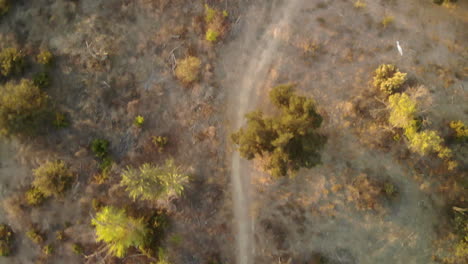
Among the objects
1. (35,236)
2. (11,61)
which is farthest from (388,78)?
(35,236)

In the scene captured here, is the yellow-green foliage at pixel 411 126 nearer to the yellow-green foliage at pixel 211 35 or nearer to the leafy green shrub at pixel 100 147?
the yellow-green foliage at pixel 211 35

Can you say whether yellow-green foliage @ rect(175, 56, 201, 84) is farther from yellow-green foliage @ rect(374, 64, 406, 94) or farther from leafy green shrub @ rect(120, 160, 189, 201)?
yellow-green foliage @ rect(374, 64, 406, 94)

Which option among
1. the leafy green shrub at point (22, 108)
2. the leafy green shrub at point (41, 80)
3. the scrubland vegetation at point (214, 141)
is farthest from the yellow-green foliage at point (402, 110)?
the leafy green shrub at point (41, 80)

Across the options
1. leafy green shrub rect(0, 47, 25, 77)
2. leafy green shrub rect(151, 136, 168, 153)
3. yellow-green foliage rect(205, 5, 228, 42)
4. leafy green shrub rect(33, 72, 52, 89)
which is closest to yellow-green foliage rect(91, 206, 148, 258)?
leafy green shrub rect(151, 136, 168, 153)

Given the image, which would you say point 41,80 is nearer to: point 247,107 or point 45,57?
point 45,57

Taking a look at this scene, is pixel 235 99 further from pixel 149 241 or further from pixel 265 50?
pixel 149 241

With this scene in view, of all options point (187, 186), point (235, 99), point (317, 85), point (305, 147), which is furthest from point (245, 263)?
point (317, 85)
